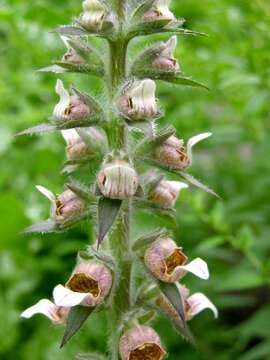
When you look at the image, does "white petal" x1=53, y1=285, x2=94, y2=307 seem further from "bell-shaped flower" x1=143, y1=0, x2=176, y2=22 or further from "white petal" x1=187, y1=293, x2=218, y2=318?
"bell-shaped flower" x1=143, y1=0, x2=176, y2=22

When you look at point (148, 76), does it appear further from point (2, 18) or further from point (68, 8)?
point (68, 8)

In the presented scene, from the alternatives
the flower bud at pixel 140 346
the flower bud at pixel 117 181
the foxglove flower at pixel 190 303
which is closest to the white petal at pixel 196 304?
the foxglove flower at pixel 190 303

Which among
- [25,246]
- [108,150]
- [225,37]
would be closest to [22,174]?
[25,246]

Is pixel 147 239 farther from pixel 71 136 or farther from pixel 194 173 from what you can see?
pixel 194 173

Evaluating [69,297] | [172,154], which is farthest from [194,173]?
Answer: [69,297]

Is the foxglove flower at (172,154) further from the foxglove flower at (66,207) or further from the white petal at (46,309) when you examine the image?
the white petal at (46,309)

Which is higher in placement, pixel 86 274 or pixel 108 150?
pixel 108 150
